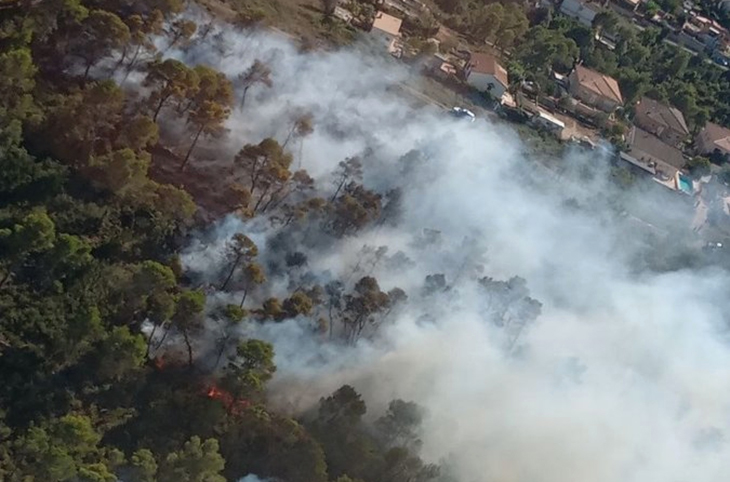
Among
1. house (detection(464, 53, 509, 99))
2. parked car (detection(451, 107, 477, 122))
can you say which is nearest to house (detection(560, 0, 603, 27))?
house (detection(464, 53, 509, 99))

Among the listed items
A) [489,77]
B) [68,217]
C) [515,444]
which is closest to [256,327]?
[68,217]

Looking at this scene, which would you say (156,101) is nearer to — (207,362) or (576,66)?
(207,362)

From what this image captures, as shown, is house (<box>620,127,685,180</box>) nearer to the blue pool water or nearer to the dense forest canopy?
the blue pool water

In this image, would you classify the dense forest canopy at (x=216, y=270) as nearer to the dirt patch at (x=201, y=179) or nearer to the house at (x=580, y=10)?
the dirt patch at (x=201, y=179)

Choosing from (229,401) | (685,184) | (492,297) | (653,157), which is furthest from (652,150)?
(229,401)

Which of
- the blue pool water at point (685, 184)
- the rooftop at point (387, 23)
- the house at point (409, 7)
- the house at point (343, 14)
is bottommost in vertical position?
the blue pool water at point (685, 184)

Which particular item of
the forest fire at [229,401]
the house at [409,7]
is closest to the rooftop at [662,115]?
the house at [409,7]
